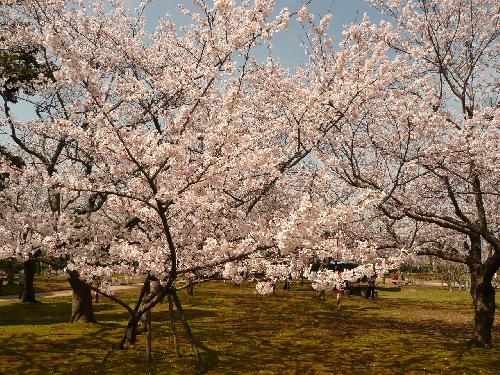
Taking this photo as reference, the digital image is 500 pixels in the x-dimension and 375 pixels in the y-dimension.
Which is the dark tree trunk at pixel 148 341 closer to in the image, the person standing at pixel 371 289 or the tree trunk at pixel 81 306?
the tree trunk at pixel 81 306

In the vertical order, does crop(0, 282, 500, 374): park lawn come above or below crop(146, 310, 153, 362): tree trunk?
below

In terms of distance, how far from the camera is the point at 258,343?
42.6 ft

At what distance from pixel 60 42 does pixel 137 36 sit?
1075cm

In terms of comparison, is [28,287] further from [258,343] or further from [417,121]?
[417,121]

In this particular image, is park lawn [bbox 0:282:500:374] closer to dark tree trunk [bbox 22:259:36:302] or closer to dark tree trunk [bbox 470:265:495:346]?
dark tree trunk [bbox 470:265:495:346]

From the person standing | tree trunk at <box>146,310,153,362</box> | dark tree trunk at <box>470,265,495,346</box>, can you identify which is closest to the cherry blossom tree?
dark tree trunk at <box>470,265,495,346</box>

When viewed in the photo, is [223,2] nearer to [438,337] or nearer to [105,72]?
[105,72]

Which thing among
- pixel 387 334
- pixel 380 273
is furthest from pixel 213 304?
pixel 380 273

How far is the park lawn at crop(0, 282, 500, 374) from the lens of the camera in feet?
33.5

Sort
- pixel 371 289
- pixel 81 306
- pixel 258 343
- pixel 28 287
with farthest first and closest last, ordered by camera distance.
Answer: pixel 371 289
pixel 28 287
pixel 81 306
pixel 258 343

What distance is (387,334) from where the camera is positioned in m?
15.3

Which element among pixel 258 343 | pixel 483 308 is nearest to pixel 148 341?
pixel 258 343

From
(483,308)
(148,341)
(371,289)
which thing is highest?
(483,308)

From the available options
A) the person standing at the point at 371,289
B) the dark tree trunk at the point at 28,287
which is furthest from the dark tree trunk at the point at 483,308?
the dark tree trunk at the point at 28,287
